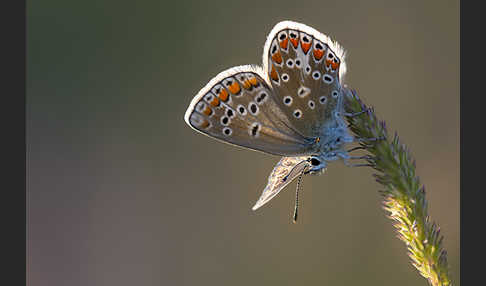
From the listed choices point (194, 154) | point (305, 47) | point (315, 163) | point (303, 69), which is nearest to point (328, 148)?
point (315, 163)

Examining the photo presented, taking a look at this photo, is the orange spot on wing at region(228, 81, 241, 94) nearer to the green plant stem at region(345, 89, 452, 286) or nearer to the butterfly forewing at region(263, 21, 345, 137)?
the butterfly forewing at region(263, 21, 345, 137)

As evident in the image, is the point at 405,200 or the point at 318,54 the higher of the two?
the point at 318,54

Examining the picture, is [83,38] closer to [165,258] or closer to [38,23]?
[38,23]

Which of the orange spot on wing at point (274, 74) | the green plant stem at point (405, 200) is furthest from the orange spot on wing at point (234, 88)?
the green plant stem at point (405, 200)

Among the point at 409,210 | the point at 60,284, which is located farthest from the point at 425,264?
the point at 60,284

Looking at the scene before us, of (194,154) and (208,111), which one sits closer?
(208,111)

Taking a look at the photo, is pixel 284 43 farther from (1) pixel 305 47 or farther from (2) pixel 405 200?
(2) pixel 405 200
